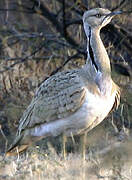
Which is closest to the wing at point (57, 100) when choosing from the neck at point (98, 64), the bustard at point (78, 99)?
the bustard at point (78, 99)

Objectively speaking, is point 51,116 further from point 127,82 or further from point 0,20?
point 0,20

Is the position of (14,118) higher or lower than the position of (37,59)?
lower

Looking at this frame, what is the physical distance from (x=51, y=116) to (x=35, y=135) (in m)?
0.33

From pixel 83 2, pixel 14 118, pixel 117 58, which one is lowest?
pixel 14 118

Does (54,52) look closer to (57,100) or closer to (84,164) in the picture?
(57,100)

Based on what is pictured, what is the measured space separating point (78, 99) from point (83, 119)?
199mm

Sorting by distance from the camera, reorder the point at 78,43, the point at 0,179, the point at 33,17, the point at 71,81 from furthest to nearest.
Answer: the point at 33,17
the point at 78,43
the point at 71,81
the point at 0,179

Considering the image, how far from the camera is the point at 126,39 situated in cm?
732

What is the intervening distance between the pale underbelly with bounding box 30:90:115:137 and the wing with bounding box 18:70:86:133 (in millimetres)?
51

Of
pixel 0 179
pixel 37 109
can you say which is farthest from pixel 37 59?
pixel 0 179

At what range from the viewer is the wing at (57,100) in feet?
17.5

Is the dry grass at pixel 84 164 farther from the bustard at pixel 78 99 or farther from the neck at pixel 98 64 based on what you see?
the neck at pixel 98 64

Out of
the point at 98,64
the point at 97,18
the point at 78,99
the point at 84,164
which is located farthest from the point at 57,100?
the point at 84,164

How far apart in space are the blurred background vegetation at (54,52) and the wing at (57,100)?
1.13 metres
